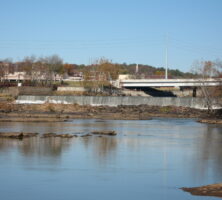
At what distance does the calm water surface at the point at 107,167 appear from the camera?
59.2 ft

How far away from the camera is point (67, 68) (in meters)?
160

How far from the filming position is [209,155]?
1060 inches

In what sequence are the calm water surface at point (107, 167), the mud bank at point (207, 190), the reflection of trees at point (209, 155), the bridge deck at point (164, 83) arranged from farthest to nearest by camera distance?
1. the bridge deck at point (164, 83)
2. the reflection of trees at point (209, 155)
3. the calm water surface at point (107, 167)
4. the mud bank at point (207, 190)

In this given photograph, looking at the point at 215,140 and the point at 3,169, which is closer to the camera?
the point at 3,169

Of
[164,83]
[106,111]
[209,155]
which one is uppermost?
[164,83]

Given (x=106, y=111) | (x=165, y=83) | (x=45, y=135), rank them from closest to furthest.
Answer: (x=45, y=135) → (x=106, y=111) → (x=165, y=83)

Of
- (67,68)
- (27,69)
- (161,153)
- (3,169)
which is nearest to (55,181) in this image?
(3,169)

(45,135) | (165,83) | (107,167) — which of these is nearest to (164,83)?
(165,83)

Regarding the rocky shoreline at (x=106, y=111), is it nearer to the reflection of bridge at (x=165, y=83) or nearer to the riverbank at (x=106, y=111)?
the riverbank at (x=106, y=111)

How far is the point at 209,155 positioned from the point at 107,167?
261 inches

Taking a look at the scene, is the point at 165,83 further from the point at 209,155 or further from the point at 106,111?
the point at 209,155

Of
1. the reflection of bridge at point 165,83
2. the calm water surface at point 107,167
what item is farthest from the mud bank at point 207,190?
the reflection of bridge at point 165,83

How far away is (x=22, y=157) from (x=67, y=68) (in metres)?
136

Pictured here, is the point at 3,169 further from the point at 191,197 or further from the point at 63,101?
the point at 63,101
